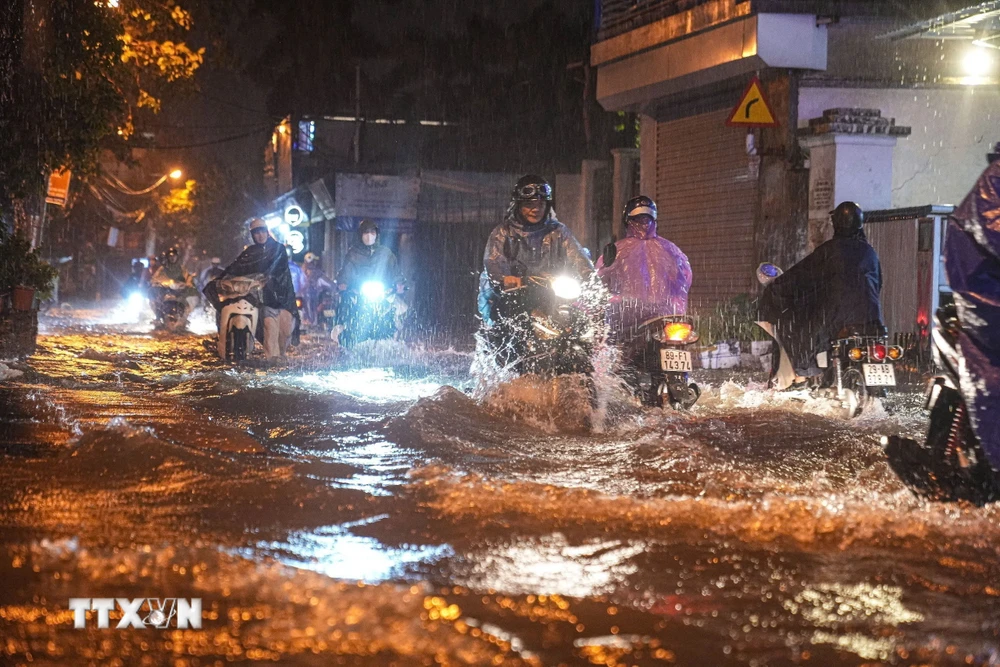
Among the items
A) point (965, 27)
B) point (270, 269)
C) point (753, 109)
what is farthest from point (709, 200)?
point (270, 269)

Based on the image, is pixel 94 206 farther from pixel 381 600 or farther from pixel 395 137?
pixel 381 600

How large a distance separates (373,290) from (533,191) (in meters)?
6.51

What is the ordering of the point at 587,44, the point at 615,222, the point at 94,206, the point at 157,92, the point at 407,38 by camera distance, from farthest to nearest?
the point at 94,206
the point at 407,38
the point at 587,44
the point at 615,222
the point at 157,92

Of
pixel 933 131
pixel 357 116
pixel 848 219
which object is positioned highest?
pixel 357 116

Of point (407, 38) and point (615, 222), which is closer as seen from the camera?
point (615, 222)

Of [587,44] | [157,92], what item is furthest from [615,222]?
[157,92]

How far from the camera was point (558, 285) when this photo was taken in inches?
320

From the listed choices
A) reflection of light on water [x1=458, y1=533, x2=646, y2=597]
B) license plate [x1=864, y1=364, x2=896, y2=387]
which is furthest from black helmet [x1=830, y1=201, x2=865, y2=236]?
reflection of light on water [x1=458, y1=533, x2=646, y2=597]

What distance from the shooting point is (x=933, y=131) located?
16.4m

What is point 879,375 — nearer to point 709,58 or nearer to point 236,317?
point 236,317

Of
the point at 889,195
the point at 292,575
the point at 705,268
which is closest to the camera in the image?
the point at 292,575

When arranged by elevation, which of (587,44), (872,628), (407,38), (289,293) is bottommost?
(872,628)

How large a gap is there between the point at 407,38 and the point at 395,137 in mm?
3367

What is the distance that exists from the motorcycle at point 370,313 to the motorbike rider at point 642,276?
658cm
